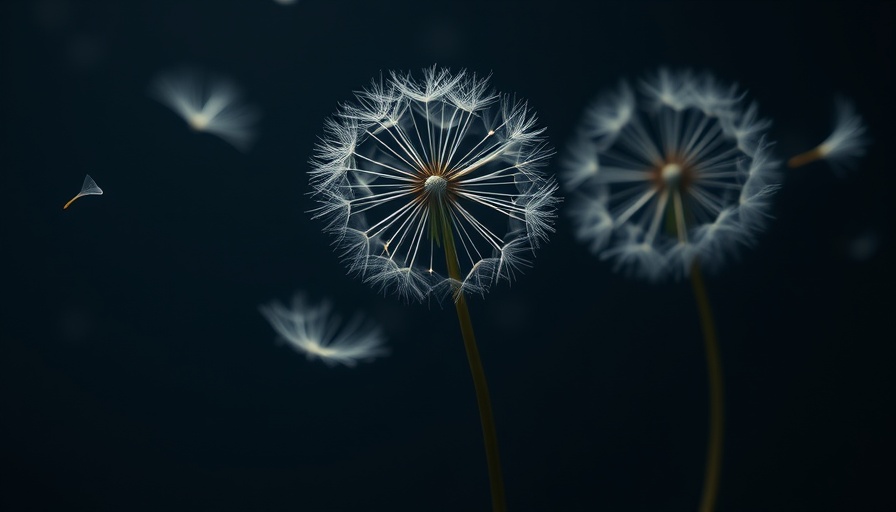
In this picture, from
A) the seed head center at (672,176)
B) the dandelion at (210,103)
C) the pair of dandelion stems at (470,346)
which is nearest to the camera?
the pair of dandelion stems at (470,346)

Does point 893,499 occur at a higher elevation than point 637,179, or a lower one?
Answer: lower

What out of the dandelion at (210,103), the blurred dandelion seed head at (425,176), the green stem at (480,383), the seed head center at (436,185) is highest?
the dandelion at (210,103)

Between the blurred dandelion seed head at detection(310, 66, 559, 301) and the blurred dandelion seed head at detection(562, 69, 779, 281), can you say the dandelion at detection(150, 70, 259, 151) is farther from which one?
the blurred dandelion seed head at detection(562, 69, 779, 281)

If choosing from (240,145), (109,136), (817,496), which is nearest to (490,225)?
(240,145)

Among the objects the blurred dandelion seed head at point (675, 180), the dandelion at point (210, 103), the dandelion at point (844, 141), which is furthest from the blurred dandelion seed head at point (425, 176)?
the dandelion at point (844, 141)

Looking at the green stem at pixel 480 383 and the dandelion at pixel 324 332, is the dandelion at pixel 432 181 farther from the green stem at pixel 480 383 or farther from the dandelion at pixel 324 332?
the dandelion at pixel 324 332

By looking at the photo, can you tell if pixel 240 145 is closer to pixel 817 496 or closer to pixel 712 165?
pixel 712 165
